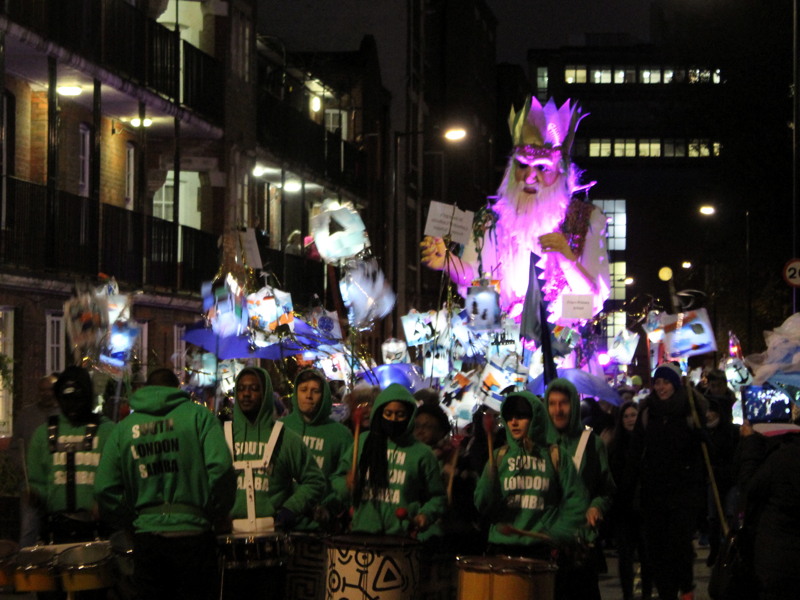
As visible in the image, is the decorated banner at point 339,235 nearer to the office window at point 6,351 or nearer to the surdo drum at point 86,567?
the office window at point 6,351

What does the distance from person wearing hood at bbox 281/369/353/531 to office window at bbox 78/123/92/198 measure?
45.0 ft

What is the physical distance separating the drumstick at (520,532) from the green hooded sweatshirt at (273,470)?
3.73 feet

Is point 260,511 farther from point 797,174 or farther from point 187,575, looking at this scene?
point 797,174

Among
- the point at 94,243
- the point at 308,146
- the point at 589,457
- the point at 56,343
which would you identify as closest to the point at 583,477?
the point at 589,457

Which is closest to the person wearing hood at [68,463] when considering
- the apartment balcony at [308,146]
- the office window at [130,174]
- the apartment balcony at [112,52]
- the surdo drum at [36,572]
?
the surdo drum at [36,572]

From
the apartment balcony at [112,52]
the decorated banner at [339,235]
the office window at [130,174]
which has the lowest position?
the decorated banner at [339,235]

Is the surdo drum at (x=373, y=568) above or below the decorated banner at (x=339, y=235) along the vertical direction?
below

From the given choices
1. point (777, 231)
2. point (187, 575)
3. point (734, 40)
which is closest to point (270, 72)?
point (734, 40)

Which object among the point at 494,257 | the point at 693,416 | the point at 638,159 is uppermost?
the point at 638,159

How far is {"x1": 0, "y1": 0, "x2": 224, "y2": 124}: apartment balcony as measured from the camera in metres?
19.5

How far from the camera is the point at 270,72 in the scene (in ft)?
110

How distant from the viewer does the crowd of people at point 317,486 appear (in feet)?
25.4

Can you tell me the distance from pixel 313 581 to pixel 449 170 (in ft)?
164

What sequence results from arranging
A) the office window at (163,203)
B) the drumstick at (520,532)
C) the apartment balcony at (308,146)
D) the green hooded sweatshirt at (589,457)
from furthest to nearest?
the apartment balcony at (308,146), the office window at (163,203), the green hooded sweatshirt at (589,457), the drumstick at (520,532)
